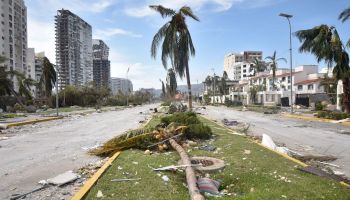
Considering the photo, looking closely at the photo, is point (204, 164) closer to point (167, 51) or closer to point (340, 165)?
point (340, 165)

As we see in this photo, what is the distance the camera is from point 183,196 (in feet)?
23.0

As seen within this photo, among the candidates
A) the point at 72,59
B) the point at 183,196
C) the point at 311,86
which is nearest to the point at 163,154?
the point at 183,196

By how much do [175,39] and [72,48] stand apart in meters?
108

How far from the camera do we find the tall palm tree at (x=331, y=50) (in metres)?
34.3

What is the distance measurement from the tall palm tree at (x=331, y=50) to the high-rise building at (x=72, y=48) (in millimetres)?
85022

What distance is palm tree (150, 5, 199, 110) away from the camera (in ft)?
79.4

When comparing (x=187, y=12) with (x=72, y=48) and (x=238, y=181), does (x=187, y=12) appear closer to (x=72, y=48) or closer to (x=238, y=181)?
(x=238, y=181)

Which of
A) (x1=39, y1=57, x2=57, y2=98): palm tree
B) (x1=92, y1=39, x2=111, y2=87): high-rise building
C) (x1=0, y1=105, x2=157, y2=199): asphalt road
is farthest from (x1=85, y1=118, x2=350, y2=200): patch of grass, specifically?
(x1=92, y1=39, x2=111, y2=87): high-rise building

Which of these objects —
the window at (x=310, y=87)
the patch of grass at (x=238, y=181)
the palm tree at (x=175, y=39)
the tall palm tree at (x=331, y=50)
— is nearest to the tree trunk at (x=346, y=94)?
the tall palm tree at (x=331, y=50)

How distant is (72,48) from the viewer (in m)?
126

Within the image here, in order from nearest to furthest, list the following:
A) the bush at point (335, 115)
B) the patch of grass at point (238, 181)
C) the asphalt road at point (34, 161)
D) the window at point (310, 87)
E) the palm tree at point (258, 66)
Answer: the patch of grass at point (238, 181) → the asphalt road at point (34, 161) → the bush at point (335, 115) → the window at point (310, 87) → the palm tree at point (258, 66)

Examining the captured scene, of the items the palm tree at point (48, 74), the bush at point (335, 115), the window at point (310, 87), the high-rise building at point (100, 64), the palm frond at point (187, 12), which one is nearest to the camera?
the palm frond at point (187, 12)

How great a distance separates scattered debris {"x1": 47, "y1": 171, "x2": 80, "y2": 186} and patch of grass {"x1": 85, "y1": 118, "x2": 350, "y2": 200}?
Result: 0.78 metres

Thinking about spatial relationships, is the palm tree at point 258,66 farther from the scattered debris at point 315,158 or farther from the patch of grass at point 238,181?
the patch of grass at point 238,181
